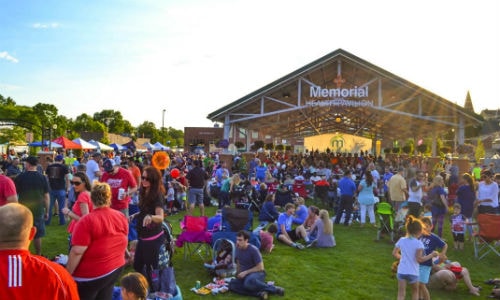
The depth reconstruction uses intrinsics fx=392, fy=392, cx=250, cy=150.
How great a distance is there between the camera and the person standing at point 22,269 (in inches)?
82.8

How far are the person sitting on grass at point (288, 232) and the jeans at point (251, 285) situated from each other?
2.90 metres

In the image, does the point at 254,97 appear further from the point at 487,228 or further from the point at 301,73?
the point at 487,228

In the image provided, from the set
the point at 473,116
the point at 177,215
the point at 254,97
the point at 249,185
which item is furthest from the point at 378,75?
the point at 177,215

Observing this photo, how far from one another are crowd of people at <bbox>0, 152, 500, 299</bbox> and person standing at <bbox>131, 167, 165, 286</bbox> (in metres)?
0.01

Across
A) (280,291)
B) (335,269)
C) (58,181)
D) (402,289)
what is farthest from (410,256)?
(58,181)

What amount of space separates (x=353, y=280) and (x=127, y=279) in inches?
179

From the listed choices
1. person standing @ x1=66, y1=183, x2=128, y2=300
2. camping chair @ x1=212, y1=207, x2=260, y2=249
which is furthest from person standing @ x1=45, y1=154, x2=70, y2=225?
person standing @ x1=66, y1=183, x2=128, y2=300

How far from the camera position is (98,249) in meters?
3.42

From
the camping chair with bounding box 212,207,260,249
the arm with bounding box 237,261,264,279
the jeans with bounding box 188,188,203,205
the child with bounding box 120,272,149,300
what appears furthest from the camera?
the jeans with bounding box 188,188,203,205

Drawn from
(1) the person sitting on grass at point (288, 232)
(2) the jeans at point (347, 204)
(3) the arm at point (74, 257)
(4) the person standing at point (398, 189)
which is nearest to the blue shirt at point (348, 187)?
(2) the jeans at point (347, 204)

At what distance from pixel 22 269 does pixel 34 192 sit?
472 centimetres

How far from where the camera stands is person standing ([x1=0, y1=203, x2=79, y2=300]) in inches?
82.8

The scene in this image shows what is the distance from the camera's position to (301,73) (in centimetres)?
1866

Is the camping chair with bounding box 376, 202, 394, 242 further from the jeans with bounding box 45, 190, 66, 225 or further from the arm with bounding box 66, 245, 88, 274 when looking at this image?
the jeans with bounding box 45, 190, 66, 225
